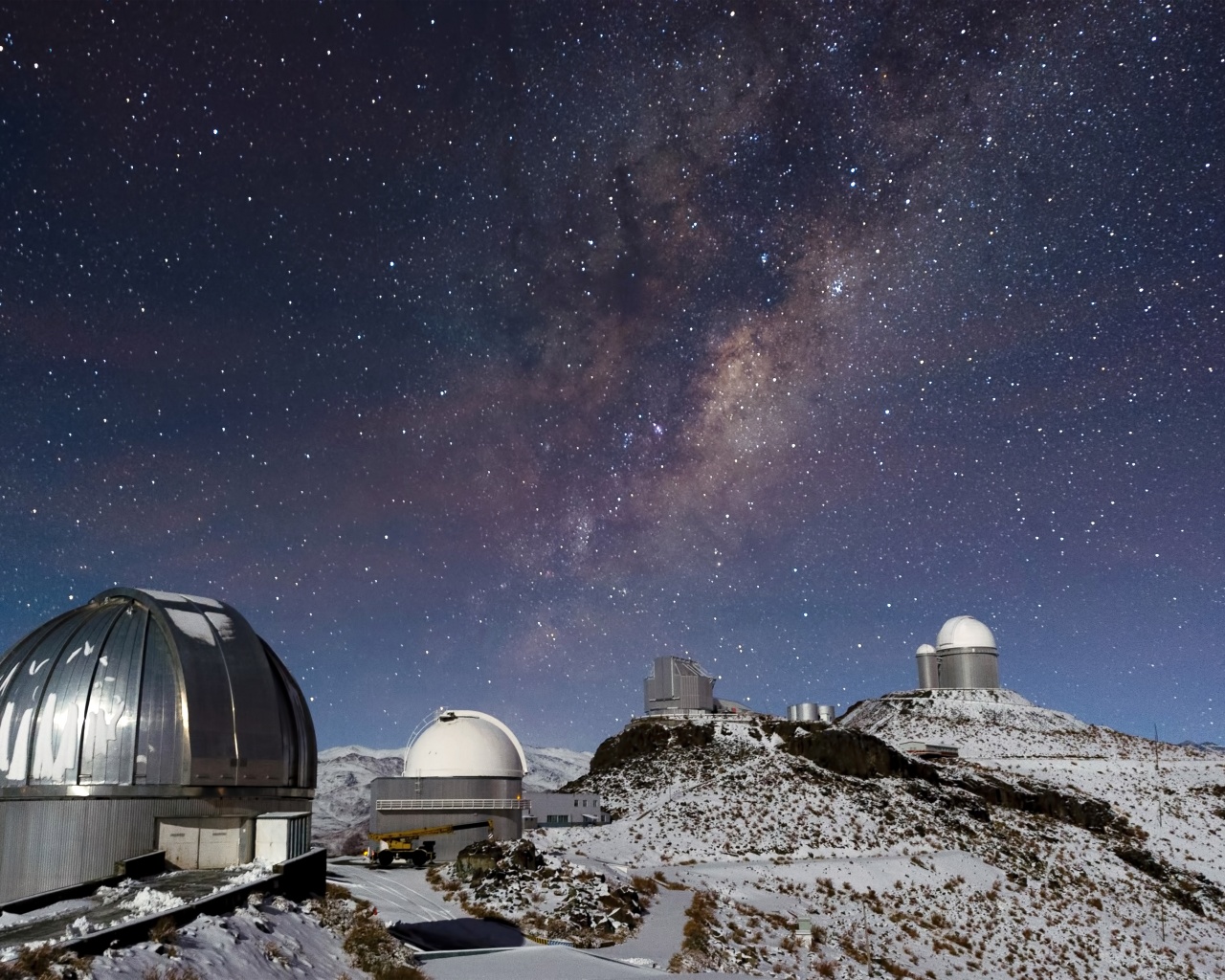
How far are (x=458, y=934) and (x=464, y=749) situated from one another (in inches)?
764

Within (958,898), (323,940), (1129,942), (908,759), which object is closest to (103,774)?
(323,940)

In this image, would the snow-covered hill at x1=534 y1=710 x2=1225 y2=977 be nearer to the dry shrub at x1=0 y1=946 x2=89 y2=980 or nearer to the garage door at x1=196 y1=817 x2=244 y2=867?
the garage door at x1=196 y1=817 x2=244 y2=867

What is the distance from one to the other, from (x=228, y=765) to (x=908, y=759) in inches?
1989

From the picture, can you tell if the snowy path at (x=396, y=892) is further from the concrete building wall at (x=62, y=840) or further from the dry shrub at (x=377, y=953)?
the concrete building wall at (x=62, y=840)

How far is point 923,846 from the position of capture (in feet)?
139

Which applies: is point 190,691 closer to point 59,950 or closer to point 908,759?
point 59,950

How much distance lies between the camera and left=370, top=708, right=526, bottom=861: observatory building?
126 ft

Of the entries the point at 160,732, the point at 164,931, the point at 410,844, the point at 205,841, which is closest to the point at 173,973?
the point at 164,931

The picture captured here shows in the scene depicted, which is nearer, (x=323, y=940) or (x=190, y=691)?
(x=323, y=940)

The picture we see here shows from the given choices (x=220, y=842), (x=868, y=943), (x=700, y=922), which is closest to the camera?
(x=220, y=842)

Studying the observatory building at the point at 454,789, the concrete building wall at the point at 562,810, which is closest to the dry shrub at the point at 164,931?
the observatory building at the point at 454,789

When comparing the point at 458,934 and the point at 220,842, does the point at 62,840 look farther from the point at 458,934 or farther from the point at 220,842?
the point at 458,934

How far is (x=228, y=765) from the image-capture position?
47.1ft

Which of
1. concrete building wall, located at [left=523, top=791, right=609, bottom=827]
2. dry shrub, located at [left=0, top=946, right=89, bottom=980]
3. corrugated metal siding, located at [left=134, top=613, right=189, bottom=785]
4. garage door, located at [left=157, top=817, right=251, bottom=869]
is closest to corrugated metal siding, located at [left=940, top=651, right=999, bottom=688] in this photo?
concrete building wall, located at [left=523, top=791, right=609, bottom=827]
